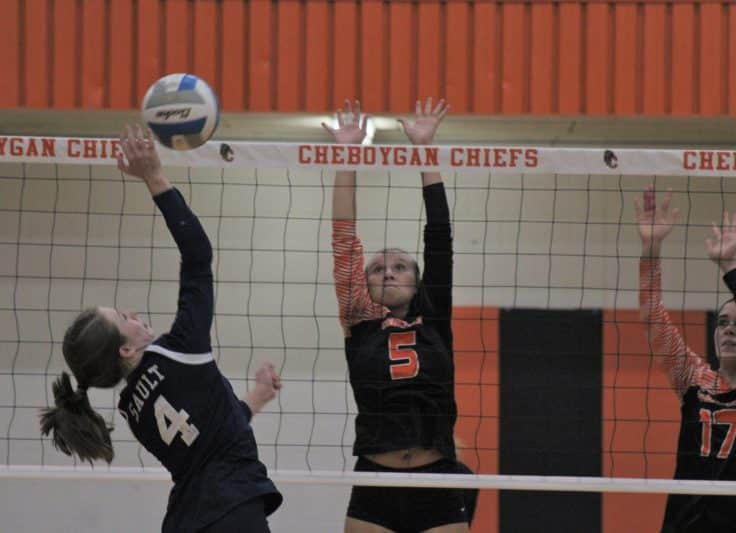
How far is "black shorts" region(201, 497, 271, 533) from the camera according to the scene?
12.6ft

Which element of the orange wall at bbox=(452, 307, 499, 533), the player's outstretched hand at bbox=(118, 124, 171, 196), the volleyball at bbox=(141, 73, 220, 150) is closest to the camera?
the player's outstretched hand at bbox=(118, 124, 171, 196)

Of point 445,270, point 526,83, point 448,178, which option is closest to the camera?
point 445,270

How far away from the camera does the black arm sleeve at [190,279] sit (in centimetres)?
383

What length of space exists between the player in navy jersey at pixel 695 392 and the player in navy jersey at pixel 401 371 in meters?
0.88

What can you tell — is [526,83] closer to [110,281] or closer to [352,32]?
[352,32]

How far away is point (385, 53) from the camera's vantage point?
26.5 ft

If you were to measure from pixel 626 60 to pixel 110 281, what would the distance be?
414 cm

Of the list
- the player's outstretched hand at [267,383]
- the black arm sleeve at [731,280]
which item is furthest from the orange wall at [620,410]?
the player's outstretched hand at [267,383]

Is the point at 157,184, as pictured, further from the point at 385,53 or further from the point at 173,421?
the point at 385,53

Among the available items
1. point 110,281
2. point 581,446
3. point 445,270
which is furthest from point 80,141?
point 581,446

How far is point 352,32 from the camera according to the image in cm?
807

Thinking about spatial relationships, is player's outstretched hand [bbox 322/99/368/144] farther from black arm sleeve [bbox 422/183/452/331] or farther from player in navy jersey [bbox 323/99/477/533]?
black arm sleeve [bbox 422/183/452/331]

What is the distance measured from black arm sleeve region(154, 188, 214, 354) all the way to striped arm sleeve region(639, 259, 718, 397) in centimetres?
213

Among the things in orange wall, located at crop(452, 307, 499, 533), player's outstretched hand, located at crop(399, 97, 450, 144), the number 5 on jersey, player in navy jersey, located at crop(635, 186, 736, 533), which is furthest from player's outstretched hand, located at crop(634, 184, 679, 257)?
orange wall, located at crop(452, 307, 499, 533)
